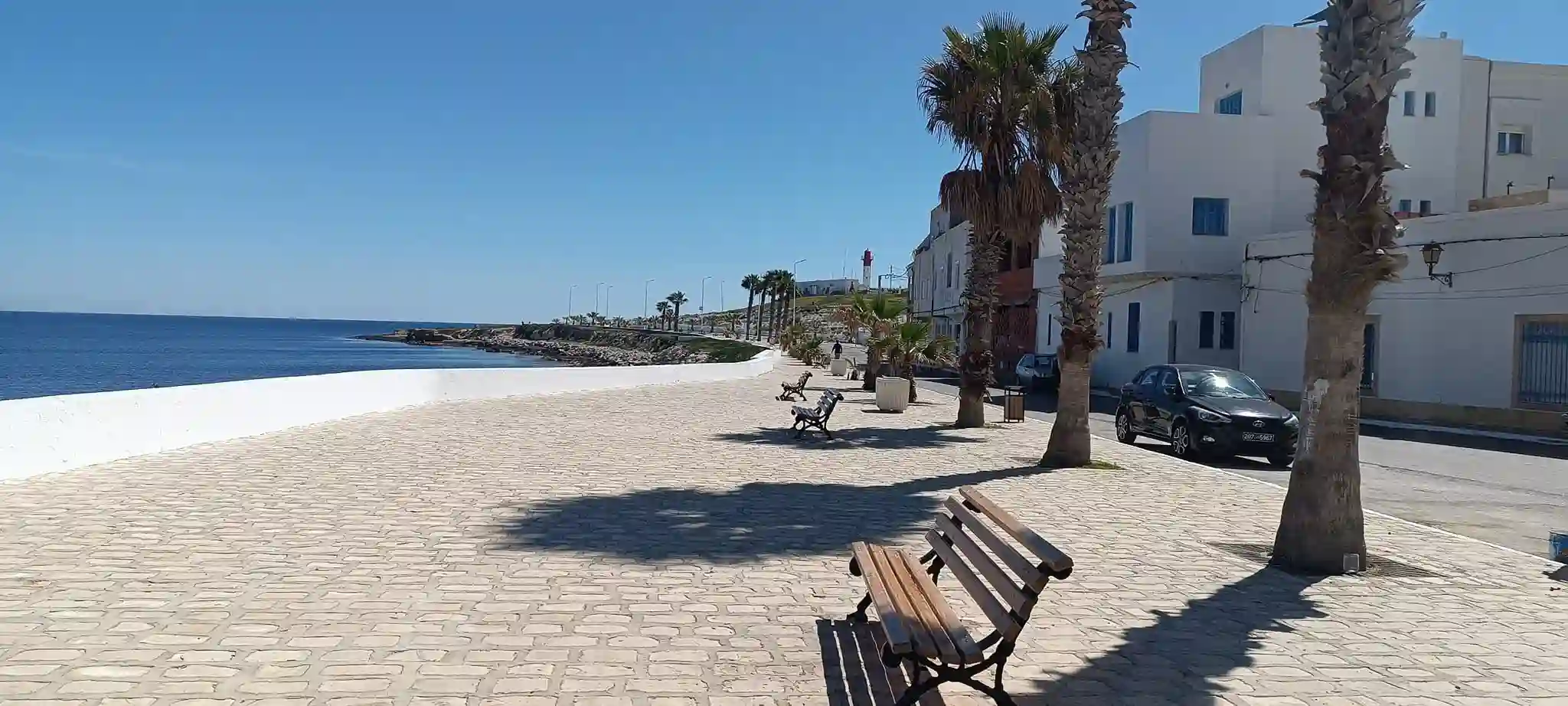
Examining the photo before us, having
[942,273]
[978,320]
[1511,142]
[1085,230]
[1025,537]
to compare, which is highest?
[1511,142]

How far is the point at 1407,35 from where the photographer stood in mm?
7266

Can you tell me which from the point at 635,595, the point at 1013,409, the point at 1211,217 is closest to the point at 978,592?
the point at 635,595

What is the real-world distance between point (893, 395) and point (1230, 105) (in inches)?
877

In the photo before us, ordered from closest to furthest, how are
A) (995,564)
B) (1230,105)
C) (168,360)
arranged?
1. (995,564)
2. (1230,105)
3. (168,360)

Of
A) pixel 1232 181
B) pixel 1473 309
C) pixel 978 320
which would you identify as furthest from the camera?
pixel 1232 181

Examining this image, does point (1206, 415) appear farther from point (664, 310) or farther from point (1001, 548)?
point (664, 310)

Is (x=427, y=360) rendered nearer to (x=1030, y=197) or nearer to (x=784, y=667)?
(x=1030, y=197)

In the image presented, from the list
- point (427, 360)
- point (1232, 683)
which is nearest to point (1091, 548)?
point (1232, 683)

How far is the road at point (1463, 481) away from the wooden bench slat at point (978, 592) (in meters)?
6.40

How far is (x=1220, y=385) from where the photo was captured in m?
17.1

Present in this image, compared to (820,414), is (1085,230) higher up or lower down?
higher up

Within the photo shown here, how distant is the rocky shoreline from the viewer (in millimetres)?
92500

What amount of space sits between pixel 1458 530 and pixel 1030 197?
884cm

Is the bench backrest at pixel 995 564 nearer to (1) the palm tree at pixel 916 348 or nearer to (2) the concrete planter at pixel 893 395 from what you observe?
(2) the concrete planter at pixel 893 395
